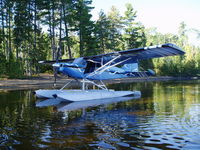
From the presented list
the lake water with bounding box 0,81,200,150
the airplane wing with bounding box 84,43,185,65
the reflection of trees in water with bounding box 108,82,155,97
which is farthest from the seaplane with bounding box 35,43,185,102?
the lake water with bounding box 0,81,200,150

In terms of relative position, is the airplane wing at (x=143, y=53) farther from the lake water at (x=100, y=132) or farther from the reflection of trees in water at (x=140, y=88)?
the lake water at (x=100, y=132)

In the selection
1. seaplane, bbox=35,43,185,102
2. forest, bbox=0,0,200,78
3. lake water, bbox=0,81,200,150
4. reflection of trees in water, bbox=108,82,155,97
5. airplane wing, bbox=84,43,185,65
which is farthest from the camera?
forest, bbox=0,0,200,78

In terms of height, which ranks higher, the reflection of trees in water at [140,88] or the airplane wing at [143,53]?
the airplane wing at [143,53]

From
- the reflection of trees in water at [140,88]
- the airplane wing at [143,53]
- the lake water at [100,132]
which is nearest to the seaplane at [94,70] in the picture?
the airplane wing at [143,53]

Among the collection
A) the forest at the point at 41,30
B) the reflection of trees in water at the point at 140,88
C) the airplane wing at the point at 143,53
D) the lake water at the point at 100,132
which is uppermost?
the forest at the point at 41,30

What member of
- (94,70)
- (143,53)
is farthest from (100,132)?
(94,70)

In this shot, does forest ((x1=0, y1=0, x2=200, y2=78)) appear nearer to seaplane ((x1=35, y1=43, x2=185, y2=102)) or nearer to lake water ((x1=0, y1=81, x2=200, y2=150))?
seaplane ((x1=35, y1=43, x2=185, y2=102))

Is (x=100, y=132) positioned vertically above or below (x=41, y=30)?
below

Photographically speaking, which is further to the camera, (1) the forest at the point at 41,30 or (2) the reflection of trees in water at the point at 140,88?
(1) the forest at the point at 41,30

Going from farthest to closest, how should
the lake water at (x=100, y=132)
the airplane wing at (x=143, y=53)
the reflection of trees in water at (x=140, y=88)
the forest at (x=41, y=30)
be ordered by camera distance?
1. the forest at (x=41, y=30)
2. the reflection of trees in water at (x=140, y=88)
3. the airplane wing at (x=143, y=53)
4. the lake water at (x=100, y=132)

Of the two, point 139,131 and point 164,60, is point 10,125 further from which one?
point 164,60

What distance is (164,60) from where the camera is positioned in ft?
177

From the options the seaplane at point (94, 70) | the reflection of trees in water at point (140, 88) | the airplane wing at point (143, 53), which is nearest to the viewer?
the airplane wing at point (143, 53)

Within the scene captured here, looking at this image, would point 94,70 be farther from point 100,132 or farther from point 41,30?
point 41,30
